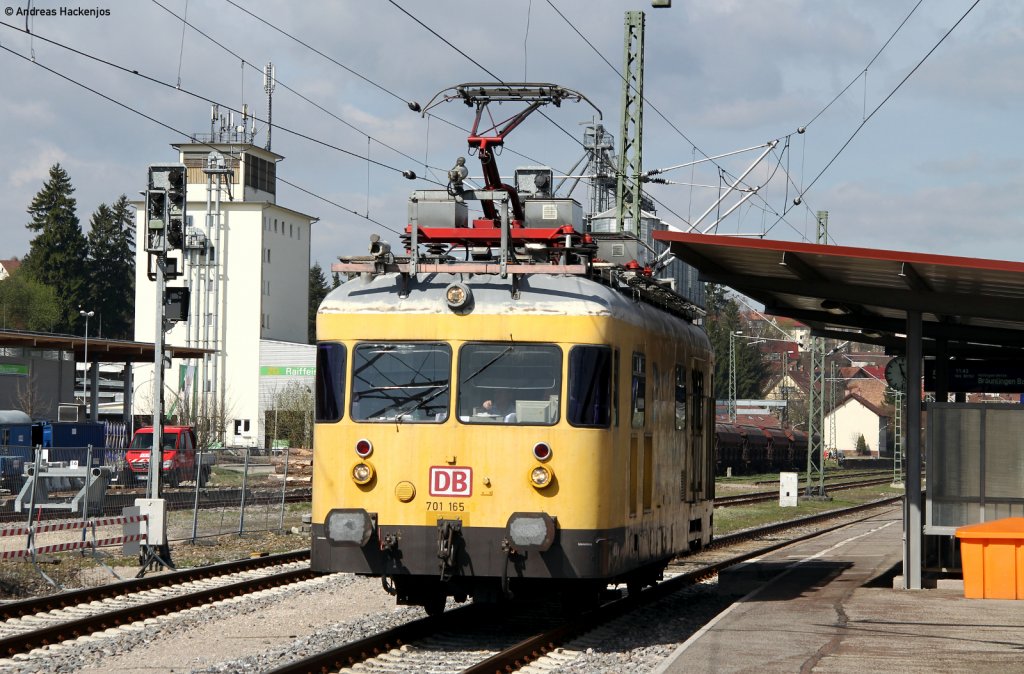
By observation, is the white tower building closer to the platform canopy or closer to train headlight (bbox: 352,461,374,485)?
the platform canopy

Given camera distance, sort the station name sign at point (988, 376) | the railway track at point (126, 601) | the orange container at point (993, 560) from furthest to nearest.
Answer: the station name sign at point (988, 376) → the orange container at point (993, 560) → the railway track at point (126, 601)

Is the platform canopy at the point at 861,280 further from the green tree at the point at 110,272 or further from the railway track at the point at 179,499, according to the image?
the green tree at the point at 110,272

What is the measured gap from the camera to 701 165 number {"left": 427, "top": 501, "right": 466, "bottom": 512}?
40.1 ft

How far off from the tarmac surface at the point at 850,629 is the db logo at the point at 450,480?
225 cm

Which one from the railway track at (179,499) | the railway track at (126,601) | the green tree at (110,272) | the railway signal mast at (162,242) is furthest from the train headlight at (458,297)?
the green tree at (110,272)

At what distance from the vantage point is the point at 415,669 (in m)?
11.3

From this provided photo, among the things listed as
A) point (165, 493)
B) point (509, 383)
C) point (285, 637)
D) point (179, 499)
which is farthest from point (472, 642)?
point (165, 493)

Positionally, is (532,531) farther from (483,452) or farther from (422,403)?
(422,403)

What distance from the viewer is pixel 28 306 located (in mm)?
108625

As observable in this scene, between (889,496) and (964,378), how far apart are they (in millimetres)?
38046

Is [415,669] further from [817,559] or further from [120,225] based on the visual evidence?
[120,225]

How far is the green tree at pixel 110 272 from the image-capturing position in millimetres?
118125

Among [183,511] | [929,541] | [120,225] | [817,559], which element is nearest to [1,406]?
[183,511]

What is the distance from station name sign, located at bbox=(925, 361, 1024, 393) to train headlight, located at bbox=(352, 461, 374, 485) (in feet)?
31.2
